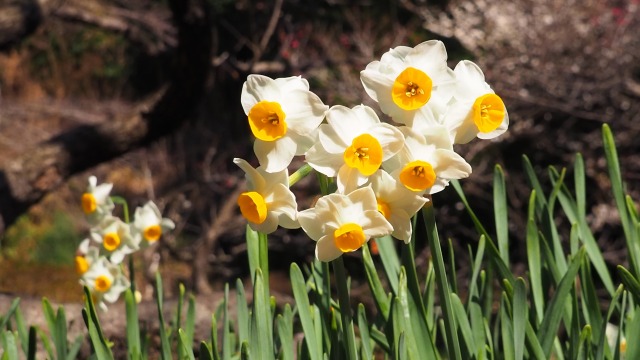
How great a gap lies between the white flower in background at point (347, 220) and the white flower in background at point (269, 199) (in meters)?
0.02

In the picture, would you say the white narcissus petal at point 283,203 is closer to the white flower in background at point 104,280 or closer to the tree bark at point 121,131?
the white flower in background at point 104,280

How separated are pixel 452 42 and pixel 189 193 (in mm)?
1983

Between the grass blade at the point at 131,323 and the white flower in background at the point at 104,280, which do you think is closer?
the grass blade at the point at 131,323

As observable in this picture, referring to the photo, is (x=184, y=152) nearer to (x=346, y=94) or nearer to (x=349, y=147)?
(x=346, y=94)

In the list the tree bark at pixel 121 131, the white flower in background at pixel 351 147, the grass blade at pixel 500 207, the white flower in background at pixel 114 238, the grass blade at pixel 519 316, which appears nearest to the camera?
the white flower in background at pixel 351 147

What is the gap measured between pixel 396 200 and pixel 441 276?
114 mm

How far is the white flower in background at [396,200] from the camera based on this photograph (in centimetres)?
94

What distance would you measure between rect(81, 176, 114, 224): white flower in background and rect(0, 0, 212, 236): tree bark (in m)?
1.64

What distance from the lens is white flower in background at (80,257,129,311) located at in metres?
1.80

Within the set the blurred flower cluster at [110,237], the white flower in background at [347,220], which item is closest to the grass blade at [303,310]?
the white flower in background at [347,220]

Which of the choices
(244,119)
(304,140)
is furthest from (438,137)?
(244,119)

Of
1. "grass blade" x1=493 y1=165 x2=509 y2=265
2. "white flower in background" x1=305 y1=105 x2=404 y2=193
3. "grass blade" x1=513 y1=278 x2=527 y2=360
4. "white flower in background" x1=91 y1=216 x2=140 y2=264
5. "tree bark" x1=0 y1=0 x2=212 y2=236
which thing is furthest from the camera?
"tree bark" x1=0 y1=0 x2=212 y2=236

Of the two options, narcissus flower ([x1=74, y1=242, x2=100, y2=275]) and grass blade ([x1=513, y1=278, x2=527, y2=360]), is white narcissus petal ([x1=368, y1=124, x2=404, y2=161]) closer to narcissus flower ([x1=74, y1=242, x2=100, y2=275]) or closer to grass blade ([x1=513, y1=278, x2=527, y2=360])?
grass blade ([x1=513, y1=278, x2=527, y2=360])

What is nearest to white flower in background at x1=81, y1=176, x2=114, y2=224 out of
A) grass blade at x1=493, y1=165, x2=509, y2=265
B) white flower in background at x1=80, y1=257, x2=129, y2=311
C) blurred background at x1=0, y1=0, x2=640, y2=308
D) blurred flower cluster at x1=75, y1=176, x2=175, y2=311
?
blurred flower cluster at x1=75, y1=176, x2=175, y2=311
